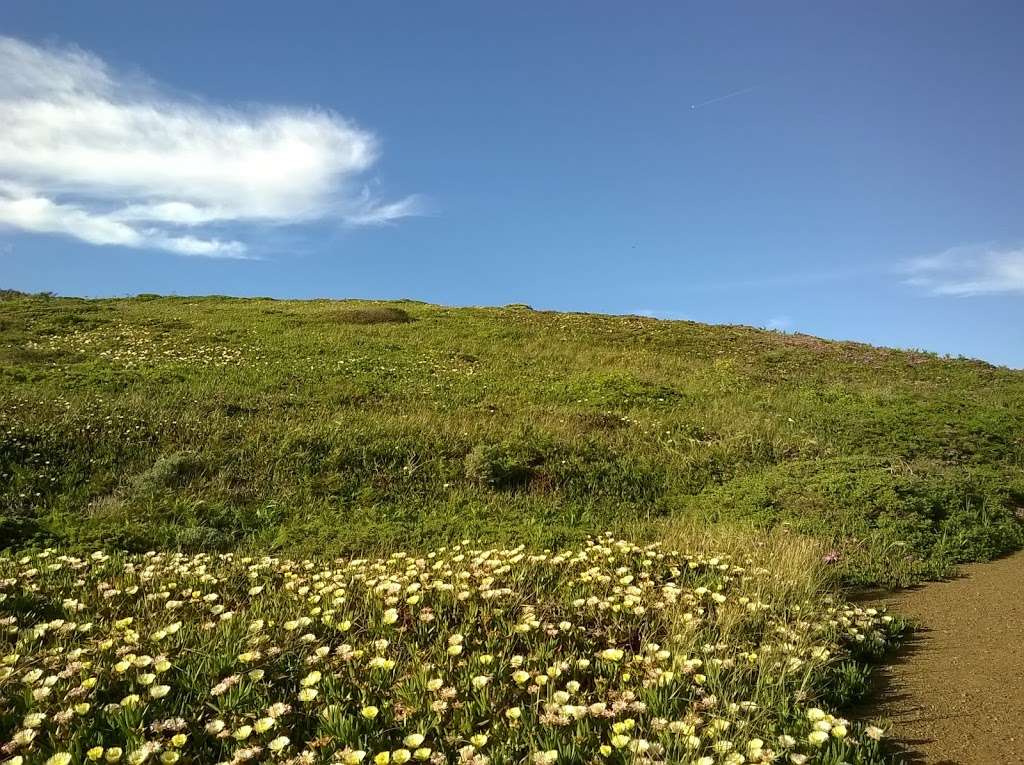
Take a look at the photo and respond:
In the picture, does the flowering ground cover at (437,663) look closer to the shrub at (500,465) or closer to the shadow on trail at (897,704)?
the shadow on trail at (897,704)

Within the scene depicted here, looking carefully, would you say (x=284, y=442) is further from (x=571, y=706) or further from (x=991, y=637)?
(x=991, y=637)

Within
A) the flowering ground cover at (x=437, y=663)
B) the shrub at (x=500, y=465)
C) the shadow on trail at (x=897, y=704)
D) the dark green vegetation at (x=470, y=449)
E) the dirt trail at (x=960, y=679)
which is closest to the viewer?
the flowering ground cover at (x=437, y=663)

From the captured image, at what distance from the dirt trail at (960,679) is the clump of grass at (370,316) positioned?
2936cm

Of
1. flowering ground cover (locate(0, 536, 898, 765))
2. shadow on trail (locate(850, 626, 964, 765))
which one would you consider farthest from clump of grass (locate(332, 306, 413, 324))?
shadow on trail (locate(850, 626, 964, 765))

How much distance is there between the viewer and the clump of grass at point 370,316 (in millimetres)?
34500

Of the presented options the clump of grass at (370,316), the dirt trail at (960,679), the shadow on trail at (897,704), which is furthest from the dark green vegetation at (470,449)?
the clump of grass at (370,316)

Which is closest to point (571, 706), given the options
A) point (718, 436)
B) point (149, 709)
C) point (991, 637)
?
point (149, 709)

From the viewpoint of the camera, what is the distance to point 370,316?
35219mm

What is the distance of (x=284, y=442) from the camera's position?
44.8ft

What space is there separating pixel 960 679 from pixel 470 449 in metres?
9.45

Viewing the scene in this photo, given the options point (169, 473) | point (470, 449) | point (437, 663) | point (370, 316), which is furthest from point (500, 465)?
point (370, 316)

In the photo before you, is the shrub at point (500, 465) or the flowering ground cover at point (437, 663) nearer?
the flowering ground cover at point (437, 663)

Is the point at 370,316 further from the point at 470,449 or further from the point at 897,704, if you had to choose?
the point at 897,704

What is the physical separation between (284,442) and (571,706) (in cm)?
1047
